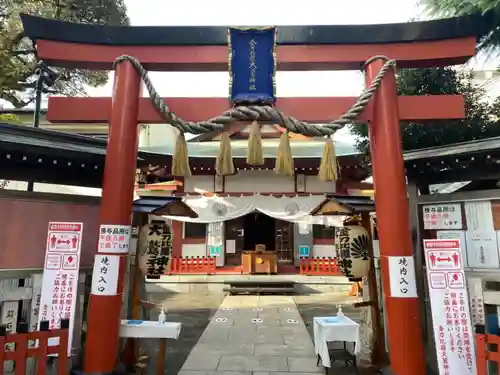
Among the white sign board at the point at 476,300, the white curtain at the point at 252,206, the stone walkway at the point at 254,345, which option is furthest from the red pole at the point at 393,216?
the white curtain at the point at 252,206

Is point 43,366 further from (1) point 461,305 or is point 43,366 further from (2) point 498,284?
(2) point 498,284

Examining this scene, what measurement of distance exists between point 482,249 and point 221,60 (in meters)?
4.16

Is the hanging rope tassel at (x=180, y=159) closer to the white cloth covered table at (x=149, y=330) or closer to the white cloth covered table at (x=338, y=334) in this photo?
the white cloth covered table at (x=149, y=330)

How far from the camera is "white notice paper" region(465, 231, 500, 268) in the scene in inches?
168

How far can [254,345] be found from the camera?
5.78 m

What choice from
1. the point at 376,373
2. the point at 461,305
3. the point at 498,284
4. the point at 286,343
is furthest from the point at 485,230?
the point at 286,343

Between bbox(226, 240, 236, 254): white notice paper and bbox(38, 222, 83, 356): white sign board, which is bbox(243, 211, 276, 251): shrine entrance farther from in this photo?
bbox(38, 222, 83, 356): white sign board

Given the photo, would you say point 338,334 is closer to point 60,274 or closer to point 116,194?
point 116,194

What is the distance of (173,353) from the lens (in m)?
5.45

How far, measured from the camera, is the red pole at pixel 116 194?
416 cm

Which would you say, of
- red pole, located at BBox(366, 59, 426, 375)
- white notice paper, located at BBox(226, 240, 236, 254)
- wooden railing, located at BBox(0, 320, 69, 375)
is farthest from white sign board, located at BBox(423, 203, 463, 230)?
white notice paper, located at BBox(226, 240, 236, 254)

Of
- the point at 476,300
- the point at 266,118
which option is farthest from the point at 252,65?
the point at 476,300

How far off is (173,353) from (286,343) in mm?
1822

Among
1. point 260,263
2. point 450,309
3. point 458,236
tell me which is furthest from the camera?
point 260,263
